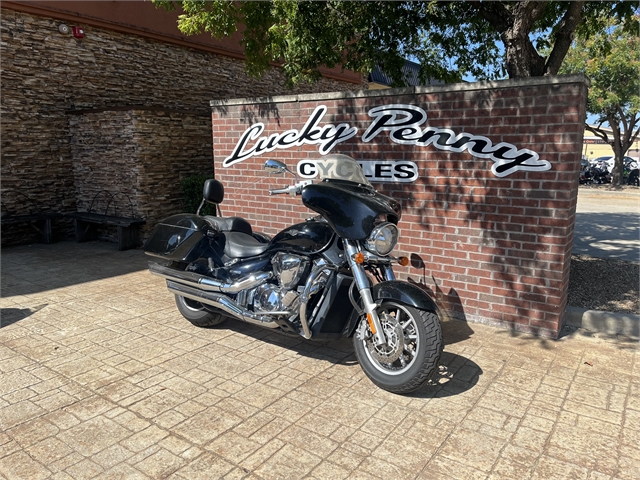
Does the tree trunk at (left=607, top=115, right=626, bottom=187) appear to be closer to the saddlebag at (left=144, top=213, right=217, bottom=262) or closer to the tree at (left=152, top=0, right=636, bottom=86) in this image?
the tree at (left=152, top=0, right=636, bottom=86)

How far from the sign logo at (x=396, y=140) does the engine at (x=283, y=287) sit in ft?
6.43

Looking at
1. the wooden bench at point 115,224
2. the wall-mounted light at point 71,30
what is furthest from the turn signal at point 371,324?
the wall-mounted light at point 71,30

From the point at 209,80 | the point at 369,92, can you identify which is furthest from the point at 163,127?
the point at 369,92

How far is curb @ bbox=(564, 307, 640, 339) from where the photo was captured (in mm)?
4637

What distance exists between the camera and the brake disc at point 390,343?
11.4ft

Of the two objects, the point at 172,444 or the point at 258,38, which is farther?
the point at 258,38

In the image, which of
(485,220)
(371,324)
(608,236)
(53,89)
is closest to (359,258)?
(371,324)

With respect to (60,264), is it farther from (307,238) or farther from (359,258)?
(359,258)

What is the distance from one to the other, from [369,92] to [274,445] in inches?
149

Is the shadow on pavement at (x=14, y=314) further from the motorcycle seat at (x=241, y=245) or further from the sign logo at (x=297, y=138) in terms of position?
the sign logo at (x=297, y=138)

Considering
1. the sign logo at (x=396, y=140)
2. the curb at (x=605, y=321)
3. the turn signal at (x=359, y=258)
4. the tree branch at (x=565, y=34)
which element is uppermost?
the tree branch at (x=565, y=34)

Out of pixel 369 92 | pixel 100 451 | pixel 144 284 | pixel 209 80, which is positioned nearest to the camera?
pixel 100 451

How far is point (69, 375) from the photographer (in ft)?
12.8

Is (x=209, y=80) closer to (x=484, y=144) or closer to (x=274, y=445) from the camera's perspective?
(x=484, y=144)
